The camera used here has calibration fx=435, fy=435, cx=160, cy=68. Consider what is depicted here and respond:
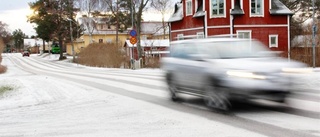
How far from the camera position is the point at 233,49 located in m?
10.6

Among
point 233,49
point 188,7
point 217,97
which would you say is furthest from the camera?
point 188,7

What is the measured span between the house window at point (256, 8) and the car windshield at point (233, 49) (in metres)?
28.5

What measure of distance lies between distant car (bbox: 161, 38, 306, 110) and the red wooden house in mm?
26381

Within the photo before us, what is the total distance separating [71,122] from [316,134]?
4.87 metres

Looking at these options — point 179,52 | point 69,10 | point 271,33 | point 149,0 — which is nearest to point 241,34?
point 271,33

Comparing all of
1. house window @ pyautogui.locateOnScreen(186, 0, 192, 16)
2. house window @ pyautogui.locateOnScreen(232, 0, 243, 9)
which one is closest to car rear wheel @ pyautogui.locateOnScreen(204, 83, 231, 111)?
house window @ pyautogui.locateOnScreen(232, 0, 243, 9)

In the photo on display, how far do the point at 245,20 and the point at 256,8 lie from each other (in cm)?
158

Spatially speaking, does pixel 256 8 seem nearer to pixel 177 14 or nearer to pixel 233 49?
pixel 177 14

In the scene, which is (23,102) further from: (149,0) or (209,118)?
(149,0)

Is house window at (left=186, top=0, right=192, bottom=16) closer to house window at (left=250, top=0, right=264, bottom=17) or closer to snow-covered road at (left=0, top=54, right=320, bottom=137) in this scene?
house window at (left=250, top=0, right=264, bottom=17)

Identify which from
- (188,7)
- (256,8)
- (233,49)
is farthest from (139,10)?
(233,49)

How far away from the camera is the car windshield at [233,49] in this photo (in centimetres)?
1037

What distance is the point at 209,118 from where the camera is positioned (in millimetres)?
9086

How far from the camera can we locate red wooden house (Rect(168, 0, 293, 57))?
125ft
